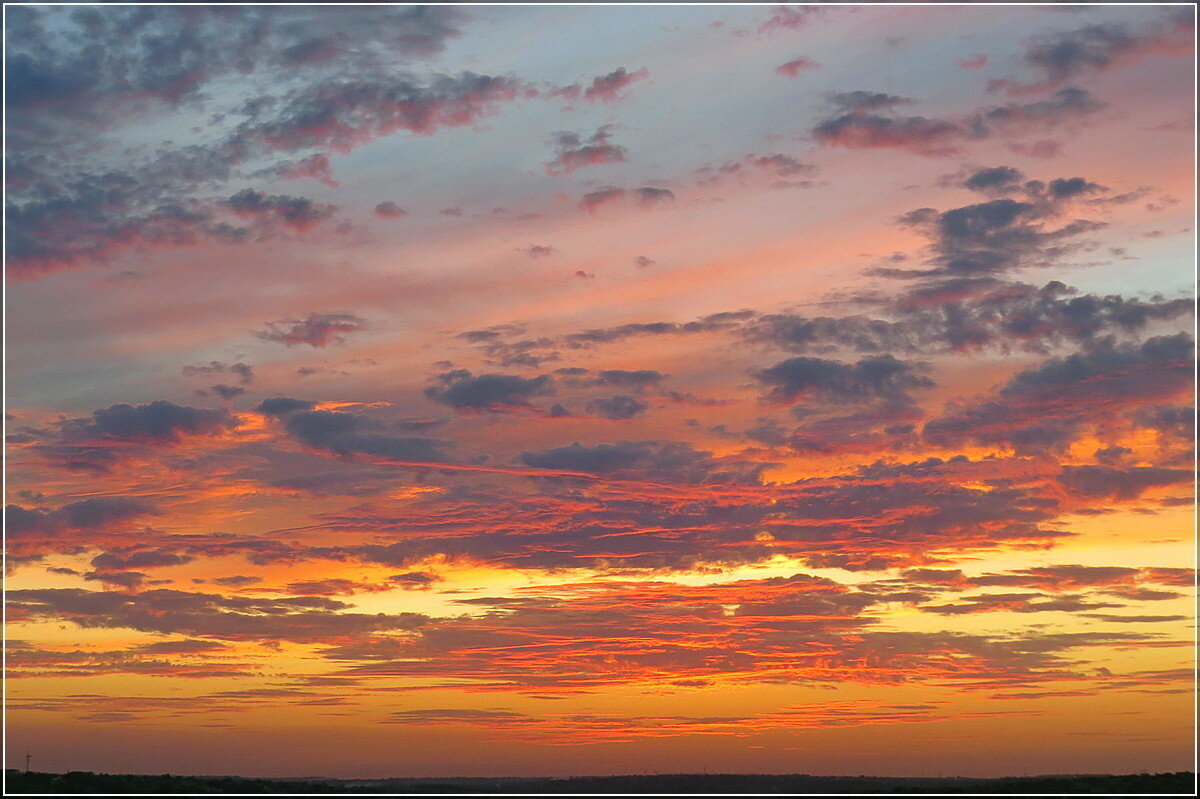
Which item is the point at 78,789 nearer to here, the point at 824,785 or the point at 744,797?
the point at 744,797

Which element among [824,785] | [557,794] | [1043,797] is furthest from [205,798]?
[1043,797]

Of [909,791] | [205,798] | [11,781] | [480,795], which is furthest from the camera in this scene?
[11,781]

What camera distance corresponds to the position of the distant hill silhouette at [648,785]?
6469cm

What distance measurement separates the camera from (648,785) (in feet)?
226

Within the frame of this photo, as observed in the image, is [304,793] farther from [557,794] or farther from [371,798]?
[557,794]

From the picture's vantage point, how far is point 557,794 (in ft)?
210

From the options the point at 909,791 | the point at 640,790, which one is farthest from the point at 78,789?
the point at 909,791

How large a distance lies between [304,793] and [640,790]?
19303mm

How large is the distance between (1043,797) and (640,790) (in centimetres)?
2216

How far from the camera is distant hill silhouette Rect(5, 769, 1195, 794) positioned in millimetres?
64688

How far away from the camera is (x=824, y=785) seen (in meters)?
68.2

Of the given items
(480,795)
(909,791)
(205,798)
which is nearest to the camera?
(205,798)

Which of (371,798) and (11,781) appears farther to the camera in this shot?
(11,781)

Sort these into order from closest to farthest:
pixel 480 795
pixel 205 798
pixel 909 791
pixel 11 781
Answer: pixel 205 798, pixel 480 795, pixel 909 791, pixel 11 781
